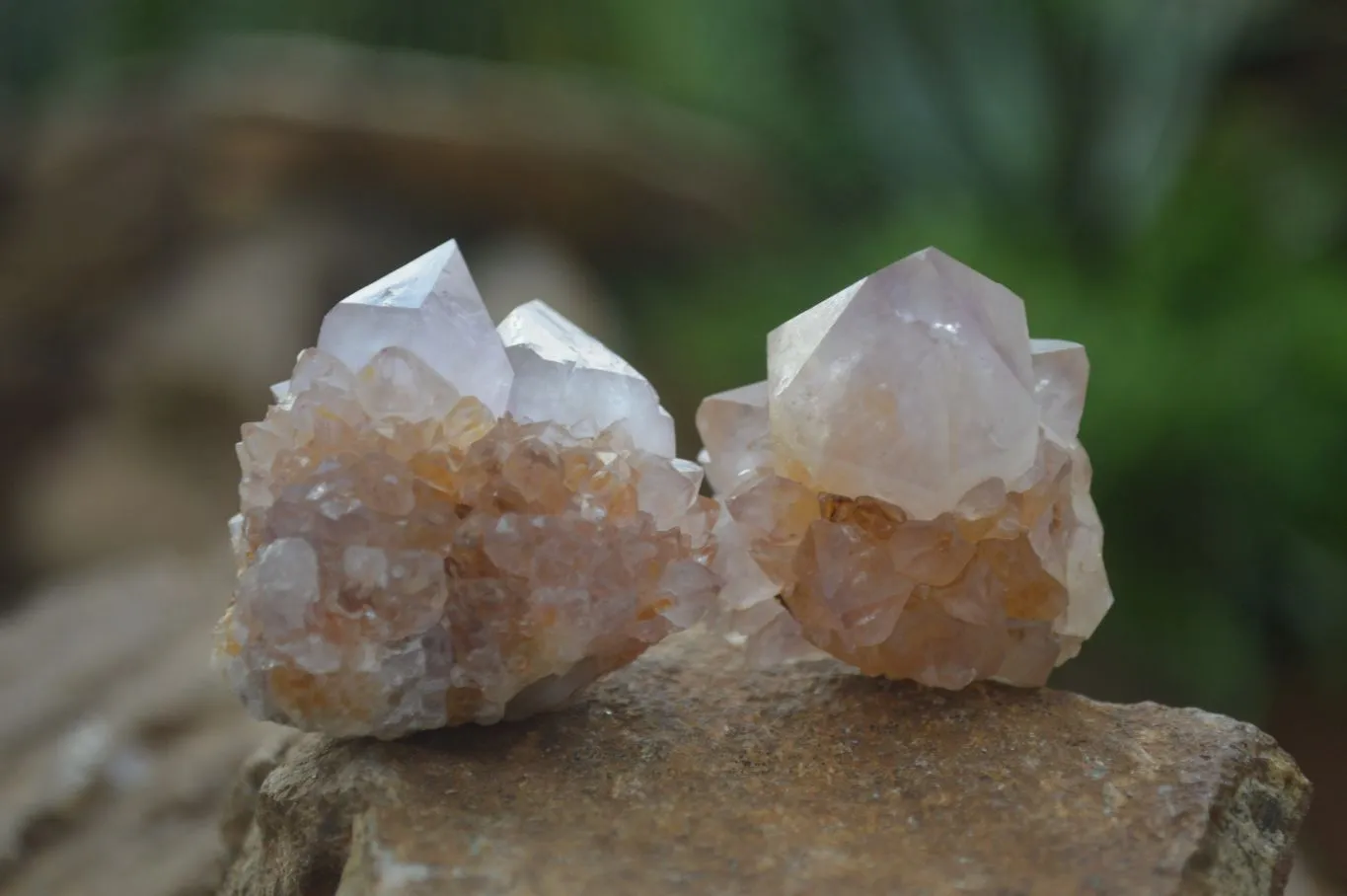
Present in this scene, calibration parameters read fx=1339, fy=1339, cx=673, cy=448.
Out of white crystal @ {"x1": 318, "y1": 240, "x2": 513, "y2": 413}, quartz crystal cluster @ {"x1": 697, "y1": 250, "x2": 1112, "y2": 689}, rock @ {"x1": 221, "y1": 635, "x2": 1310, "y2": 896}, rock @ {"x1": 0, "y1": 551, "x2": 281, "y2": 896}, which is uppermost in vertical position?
white crystal @ {"x1": 318, "y1": 240, "x2": 513, "y2": 413}

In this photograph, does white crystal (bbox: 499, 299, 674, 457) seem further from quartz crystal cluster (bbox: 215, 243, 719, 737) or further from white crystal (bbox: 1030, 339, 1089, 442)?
white crystal (bbox: 1030, 339, 1089, 442)

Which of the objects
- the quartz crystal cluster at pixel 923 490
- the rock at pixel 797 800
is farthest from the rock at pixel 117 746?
the quartz crystal cluster at pixel 923 490

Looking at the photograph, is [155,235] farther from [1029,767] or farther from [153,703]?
[1029,767]

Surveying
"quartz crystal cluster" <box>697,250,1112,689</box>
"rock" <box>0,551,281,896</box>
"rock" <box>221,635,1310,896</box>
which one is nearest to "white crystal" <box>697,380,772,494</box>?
"quartz crystal cluster" <box>697,250,1112,689</box>

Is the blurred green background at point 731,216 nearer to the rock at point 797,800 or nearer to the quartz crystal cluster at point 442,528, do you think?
the rock at point 797,800

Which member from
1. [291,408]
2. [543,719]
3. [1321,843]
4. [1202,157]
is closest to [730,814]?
[543,719]

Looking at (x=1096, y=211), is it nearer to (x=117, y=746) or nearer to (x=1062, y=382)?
(x=1062, y=382)
